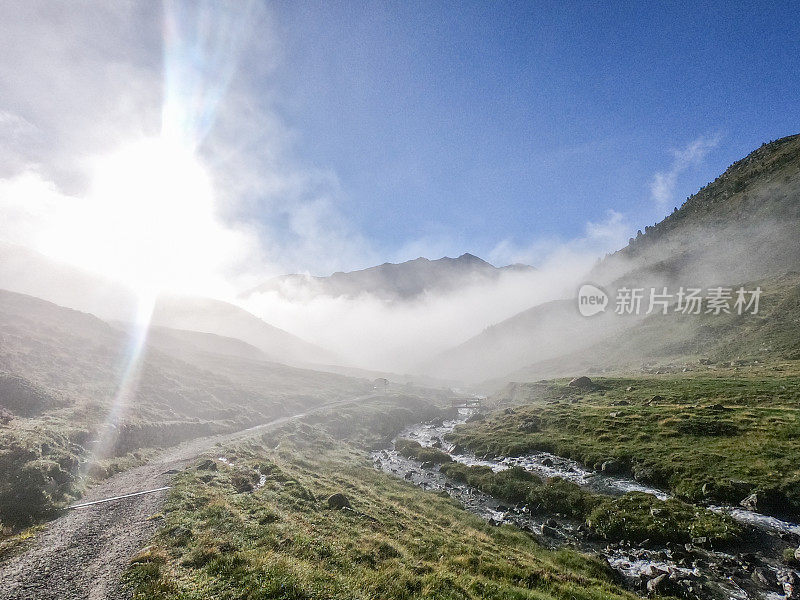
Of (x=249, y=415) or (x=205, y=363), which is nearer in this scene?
(x=249, y=415)

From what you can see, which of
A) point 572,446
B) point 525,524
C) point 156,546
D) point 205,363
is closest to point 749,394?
point 572,446

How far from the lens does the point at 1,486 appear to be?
2483 cm

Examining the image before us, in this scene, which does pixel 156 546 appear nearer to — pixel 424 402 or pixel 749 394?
pixel 749 394

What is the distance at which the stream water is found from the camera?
63.3 feet

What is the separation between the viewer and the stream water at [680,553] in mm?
19281

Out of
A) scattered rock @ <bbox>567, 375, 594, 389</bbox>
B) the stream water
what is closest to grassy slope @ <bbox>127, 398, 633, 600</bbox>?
the stream water

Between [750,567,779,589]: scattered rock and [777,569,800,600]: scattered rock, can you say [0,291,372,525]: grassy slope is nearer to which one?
[750,567,779,589]: scattered rock

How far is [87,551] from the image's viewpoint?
18.2 meters

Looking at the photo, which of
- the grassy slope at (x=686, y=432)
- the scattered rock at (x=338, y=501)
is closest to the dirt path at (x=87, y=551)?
the scattered rock at (x=338, y=501)

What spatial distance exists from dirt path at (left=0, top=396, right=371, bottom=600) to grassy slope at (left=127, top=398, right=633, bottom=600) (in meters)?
1.11

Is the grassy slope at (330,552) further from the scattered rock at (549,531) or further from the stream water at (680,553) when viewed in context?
the scattered rock at (549,531)

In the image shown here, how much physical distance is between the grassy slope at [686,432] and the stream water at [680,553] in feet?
10.4

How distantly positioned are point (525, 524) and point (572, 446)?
19.3 metres

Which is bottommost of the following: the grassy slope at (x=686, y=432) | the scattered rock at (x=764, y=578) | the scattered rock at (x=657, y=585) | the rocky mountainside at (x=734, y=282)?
the scattered rock at (x=657, y=585)
